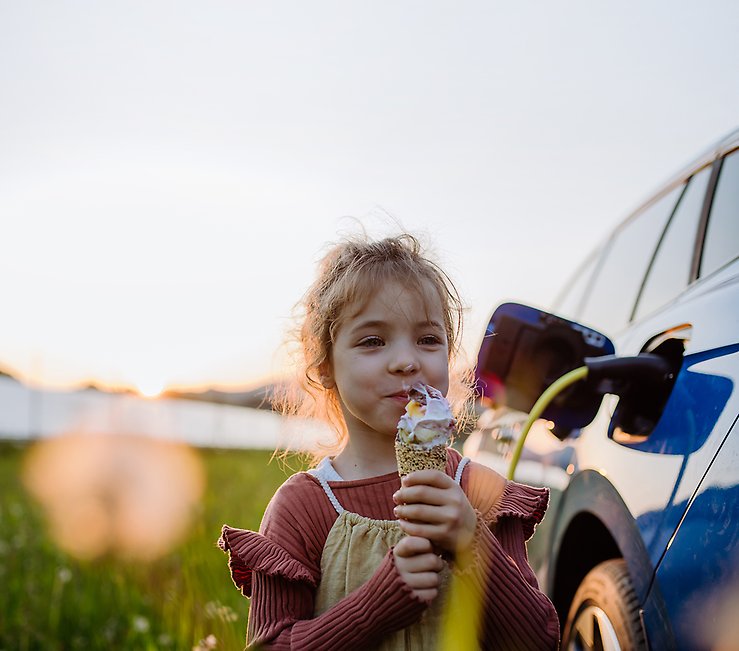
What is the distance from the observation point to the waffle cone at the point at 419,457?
1.52m

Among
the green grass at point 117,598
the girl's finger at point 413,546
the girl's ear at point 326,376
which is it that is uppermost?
the girl's ear at point 326,376

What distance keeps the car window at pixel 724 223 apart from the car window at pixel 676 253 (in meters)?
0.12

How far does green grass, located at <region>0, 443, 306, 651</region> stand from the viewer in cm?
338

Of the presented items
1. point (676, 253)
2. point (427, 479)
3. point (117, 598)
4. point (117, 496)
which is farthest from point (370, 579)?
point (117, 496)

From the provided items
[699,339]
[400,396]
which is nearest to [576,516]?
[699,339]

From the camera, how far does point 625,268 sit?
11.0ft

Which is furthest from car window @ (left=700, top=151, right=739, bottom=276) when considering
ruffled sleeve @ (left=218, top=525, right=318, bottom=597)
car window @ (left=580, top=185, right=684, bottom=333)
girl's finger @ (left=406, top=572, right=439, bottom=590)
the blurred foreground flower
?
the blurred foreground flower

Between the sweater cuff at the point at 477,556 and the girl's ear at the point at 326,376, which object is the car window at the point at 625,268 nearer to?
the girl's ear at the point at 326,376

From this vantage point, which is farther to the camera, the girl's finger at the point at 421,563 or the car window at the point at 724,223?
the car window at the point at 724,223

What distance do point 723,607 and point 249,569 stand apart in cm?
93

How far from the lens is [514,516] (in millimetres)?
1753

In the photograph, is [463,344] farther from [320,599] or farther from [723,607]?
[723,607]

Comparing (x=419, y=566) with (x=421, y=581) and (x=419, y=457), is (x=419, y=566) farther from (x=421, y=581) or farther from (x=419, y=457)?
(x=419, y=457)

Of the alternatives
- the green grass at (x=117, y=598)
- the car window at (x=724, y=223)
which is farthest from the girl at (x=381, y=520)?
the green grass at (x=117, y=598)
